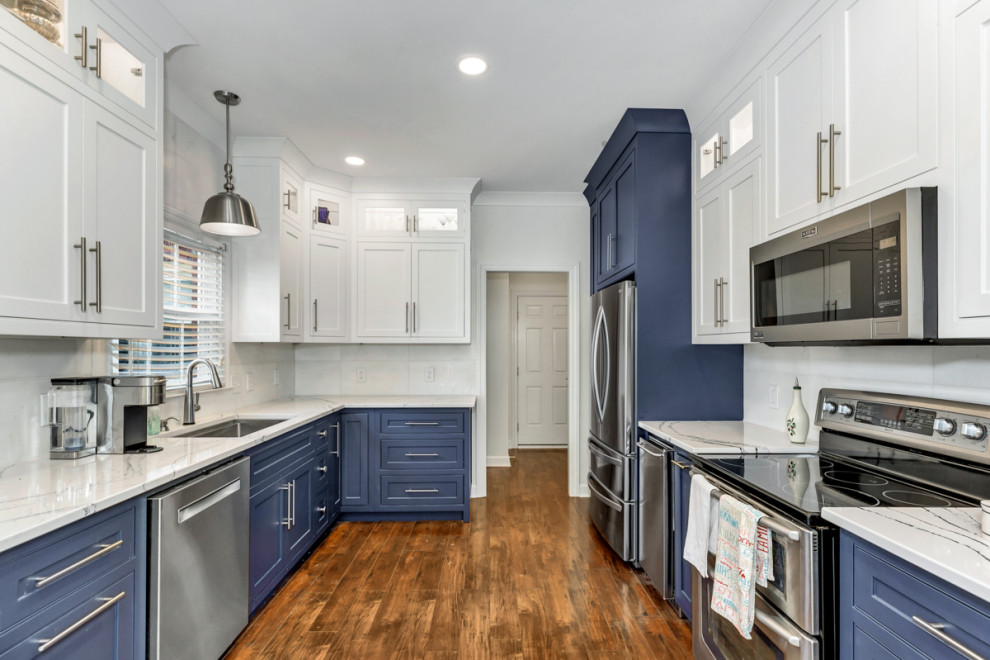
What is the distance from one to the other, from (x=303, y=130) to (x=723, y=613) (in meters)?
3.22

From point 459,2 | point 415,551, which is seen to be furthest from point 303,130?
point 415,551

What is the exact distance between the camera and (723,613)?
5.41ft

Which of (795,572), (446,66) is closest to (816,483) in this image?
(795,572)

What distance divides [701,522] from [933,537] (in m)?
0.84

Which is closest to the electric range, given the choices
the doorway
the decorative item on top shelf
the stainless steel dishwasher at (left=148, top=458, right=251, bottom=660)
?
the decorative item on top shelf

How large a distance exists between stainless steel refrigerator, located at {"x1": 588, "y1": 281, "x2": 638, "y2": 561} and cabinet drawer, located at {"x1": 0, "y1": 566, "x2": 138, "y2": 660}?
2.27m

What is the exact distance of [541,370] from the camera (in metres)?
6.32

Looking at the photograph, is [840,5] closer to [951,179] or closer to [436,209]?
[951,179]

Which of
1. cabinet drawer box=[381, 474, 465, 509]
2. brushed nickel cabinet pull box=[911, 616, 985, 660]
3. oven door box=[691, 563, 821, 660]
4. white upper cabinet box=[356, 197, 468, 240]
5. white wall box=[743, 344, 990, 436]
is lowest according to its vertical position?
cabinet drawer box=[381, 474, 465, 509]

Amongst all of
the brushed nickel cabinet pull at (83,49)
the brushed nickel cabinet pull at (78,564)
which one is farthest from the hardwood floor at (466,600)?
the brushed nickel cabinet pull at (83,49)

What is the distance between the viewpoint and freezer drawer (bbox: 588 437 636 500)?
2850mm

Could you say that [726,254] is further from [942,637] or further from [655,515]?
[942,637]

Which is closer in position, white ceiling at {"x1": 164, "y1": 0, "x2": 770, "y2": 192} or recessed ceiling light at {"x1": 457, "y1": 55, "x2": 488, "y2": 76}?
white ceiling at {"x1": 164, "y1": 0, "x2": 770, "y2": 192}

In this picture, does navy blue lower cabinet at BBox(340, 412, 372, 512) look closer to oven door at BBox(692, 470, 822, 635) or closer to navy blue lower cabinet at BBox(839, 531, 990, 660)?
oven door at BBox(692, 470, 822, 635)
